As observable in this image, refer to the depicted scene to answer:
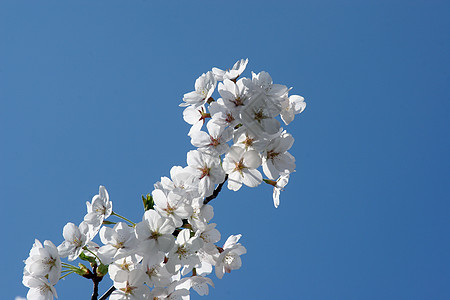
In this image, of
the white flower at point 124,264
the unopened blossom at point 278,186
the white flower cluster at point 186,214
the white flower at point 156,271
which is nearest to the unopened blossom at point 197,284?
the white flower cluster at point 186,214

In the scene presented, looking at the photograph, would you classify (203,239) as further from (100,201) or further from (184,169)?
(100,201)

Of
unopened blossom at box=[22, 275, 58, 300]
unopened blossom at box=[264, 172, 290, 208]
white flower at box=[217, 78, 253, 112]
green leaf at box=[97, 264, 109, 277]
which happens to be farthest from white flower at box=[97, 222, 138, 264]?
unopened blossom at box=[264, 172, 290, 208]

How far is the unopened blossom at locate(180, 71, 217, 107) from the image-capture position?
7.45ft

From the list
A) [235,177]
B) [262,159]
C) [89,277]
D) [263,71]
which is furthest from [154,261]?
[263,71]

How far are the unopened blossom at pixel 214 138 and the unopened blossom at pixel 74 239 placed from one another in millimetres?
738

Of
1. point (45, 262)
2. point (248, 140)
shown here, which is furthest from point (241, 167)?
point (45, 262)

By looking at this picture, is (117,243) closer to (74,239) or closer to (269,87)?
(74,239)

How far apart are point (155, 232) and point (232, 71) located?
0.97 meters

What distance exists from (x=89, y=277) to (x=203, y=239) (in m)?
0.63

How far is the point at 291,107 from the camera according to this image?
233cm

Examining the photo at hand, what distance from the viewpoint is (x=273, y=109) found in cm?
208

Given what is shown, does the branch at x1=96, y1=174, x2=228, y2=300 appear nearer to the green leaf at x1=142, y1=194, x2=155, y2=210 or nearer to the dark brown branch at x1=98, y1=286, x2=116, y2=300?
the dark brown branch at x1=98, y1=286, x2=116, y2=300

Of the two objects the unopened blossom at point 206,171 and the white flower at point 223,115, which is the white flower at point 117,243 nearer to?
the unopened blossom at point 206,171

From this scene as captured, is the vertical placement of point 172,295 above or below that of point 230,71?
below
